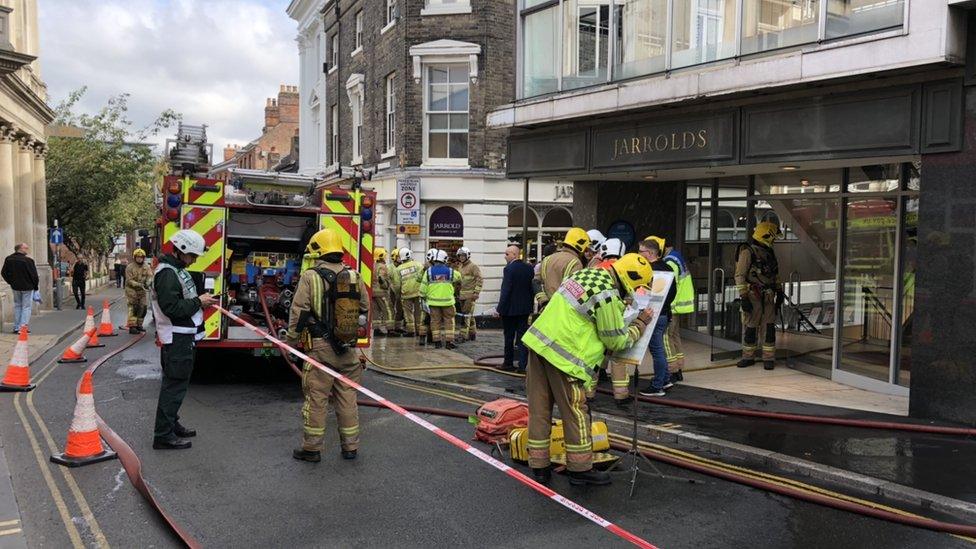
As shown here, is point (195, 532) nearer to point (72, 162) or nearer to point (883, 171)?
point (883, 171)

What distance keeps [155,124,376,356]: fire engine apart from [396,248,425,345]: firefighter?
13.6ft

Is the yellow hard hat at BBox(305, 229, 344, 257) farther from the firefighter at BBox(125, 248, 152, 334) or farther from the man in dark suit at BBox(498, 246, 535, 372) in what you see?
the firefighter at BBox(125, 248, 152, 334)

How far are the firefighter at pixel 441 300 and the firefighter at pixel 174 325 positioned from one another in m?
6.88

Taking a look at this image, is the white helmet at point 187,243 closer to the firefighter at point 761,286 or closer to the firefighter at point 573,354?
the firefighter at point 573,354

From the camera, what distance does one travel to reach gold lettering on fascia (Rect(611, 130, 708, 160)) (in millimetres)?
9438

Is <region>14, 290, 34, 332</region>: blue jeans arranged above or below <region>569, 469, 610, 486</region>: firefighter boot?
above

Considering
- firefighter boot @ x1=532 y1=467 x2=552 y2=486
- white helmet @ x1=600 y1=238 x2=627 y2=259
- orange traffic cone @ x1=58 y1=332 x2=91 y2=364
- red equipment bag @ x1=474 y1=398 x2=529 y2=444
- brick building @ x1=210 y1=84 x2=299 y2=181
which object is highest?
brick building @ x1=210 y1=84 x2=299 y2=181

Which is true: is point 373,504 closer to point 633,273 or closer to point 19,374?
point 633,273

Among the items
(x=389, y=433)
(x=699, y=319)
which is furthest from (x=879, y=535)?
(x=699, y=319)

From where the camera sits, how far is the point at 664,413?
25.7 feet

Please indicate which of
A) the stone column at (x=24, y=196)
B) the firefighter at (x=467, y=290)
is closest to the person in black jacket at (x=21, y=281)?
the stone column at (x=24, y=196)

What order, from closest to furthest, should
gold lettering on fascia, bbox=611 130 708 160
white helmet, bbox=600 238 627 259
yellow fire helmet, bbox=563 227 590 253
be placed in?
yellow fire helmet, bbox=563 227 590 253 < white helmet, bbox=600 238 627 259 < gold lettering on fascia, bbox=611 130 708 160

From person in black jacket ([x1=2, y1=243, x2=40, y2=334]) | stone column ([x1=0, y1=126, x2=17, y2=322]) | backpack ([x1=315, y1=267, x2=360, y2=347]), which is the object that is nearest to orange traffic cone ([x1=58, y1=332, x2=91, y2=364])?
person in black jacket ([x1=2, y1=243, x2=40, y2=334])

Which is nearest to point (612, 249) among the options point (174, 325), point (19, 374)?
point (174, 325)
